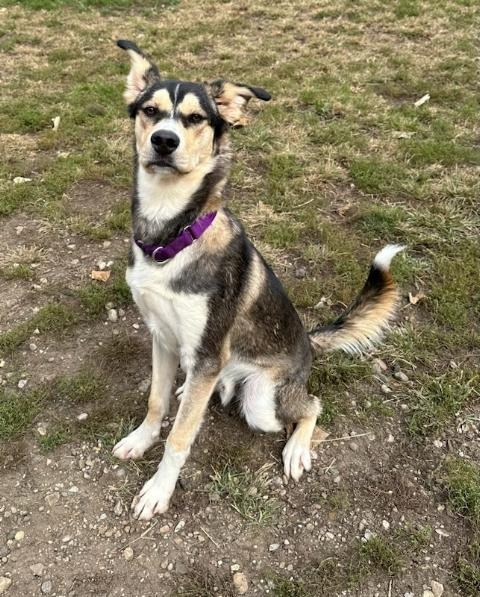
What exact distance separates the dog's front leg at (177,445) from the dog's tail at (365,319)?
1163mm

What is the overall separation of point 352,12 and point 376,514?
10.7 metres

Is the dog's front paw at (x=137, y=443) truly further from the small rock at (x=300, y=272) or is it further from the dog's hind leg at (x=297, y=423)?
the small rock at (x=300, y=272)

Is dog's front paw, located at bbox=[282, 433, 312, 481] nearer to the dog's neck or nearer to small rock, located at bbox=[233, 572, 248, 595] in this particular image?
small rock, located at bbox=[233, 572, 248, 595]

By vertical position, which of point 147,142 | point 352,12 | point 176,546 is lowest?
point 176,546

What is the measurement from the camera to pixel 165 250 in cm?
301

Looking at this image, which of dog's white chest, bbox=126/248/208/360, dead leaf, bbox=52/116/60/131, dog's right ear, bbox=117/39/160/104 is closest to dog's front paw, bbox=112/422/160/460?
dog's white chest, bbox=126/248/208/360

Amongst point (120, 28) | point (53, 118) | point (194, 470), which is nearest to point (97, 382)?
point (194, 470)

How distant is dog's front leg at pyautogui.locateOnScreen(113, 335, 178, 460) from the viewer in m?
3.54

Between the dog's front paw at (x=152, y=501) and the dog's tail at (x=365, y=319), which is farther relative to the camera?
the dog's tail at (x=365, y=319)

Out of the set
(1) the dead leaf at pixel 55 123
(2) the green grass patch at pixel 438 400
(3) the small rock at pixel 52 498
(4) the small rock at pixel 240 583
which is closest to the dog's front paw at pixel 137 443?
(3) the small rock at pixel 52 498

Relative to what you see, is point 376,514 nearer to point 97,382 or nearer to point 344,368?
point 344,368

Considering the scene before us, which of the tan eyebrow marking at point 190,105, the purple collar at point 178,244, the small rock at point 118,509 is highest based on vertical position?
the tan eyebrow marking at point 190,105

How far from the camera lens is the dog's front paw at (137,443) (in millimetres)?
3545

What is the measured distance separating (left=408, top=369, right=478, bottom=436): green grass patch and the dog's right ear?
9.43 feet
